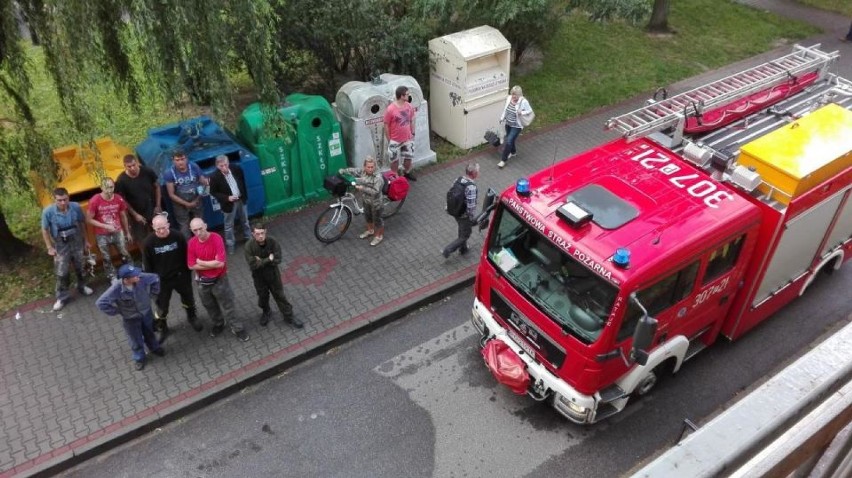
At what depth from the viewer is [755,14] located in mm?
19516

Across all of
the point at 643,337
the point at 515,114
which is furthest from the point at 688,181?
the point at 515,114

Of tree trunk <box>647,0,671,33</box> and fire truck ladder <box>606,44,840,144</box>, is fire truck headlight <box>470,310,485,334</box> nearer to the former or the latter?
fire truck ladder <box>606,44,840,144</box>

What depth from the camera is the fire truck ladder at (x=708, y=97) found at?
25.5 feet

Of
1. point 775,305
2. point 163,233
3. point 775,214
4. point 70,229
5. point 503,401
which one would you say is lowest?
point 503,401

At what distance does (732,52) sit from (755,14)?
3.61m

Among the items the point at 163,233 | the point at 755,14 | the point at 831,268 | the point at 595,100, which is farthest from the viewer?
the point at 755,14

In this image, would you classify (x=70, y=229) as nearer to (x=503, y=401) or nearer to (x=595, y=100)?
(x=503, y=401)

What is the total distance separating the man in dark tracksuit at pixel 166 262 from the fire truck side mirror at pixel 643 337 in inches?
202

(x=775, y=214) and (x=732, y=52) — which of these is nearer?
(x=775, y=214)

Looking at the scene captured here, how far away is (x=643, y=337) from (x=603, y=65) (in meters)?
11.8

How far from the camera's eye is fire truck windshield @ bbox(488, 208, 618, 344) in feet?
20.0

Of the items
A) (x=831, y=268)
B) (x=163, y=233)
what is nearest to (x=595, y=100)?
(x=831, y=268)

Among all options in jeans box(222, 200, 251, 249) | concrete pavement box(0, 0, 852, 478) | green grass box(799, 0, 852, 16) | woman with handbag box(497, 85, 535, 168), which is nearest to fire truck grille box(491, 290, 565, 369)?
concrete pavement box(0, 0, 852, 478)

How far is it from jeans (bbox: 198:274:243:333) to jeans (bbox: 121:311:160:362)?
0.65 m
